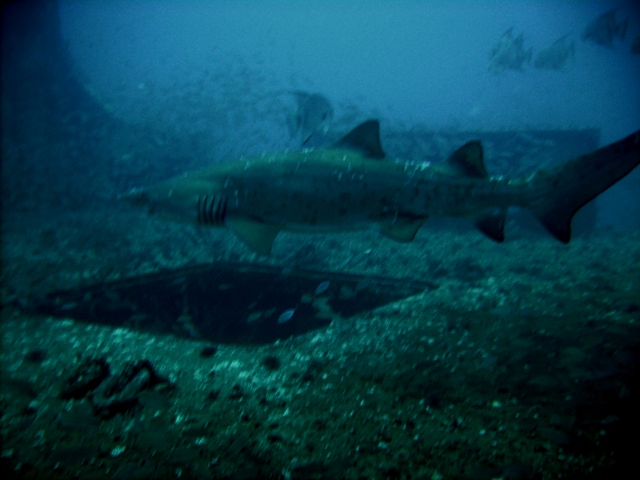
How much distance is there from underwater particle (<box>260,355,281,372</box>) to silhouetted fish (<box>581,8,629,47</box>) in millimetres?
15661

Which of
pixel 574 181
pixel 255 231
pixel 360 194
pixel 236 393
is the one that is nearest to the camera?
pixel 574 181

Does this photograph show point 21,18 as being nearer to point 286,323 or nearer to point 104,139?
point 104,139

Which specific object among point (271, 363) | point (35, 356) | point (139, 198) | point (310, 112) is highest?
point (310, 112)

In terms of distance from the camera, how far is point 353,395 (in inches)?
151

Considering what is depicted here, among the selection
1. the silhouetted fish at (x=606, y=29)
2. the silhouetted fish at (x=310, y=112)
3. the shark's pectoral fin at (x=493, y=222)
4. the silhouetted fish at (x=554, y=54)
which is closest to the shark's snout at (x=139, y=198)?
the shark's pectoral fin at (x=493, y=222)

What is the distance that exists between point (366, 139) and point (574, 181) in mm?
1927

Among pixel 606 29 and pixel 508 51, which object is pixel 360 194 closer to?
pixel 606 29

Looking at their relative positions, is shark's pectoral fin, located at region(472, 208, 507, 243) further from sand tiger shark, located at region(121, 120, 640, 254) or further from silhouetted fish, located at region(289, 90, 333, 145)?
silhouetted fish, located at region(289, 90, 333, 145)

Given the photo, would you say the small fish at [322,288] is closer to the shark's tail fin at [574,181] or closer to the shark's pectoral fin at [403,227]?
the shark's pectoral fin at [403,227]

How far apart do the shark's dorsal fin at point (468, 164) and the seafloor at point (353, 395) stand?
7.94ft

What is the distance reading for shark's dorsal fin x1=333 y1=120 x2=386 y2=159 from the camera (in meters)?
3.33

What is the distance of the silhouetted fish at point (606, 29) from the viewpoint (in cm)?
1148

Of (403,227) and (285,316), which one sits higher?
(403,227)

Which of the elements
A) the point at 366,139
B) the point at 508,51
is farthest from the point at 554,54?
the point at 366,139
